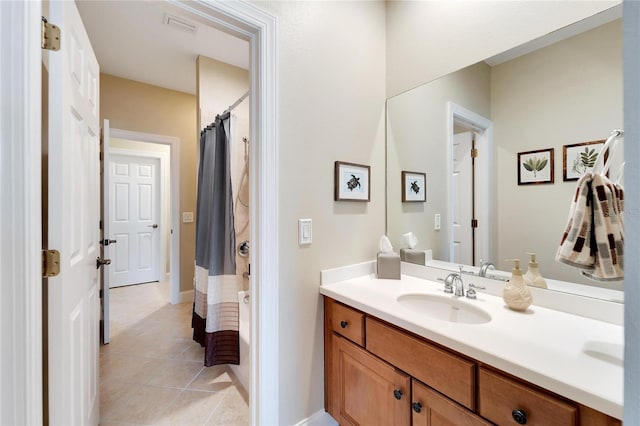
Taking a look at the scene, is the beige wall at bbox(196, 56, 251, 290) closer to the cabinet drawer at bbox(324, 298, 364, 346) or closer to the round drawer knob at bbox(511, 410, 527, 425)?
the cabinet drawer at bbox(324, 298, 364, 346)

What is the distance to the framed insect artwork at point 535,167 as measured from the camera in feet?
3.84

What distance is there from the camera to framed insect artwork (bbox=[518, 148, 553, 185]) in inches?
46.1

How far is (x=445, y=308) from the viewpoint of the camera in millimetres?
1298

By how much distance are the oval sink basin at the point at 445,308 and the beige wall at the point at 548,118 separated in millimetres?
307

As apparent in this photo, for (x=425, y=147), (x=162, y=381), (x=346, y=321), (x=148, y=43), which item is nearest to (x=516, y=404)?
(x=346, y=321)

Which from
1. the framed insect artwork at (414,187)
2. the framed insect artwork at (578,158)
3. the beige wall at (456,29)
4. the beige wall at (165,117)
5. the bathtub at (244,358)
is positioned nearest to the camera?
the framed insect artwork at (578,158)

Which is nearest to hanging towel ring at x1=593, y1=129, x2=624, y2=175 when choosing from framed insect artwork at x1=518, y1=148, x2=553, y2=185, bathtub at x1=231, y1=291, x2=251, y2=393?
framed insect artwork at x1=518, y1=148, x2=553, y2=185

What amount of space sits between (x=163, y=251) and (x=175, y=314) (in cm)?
184

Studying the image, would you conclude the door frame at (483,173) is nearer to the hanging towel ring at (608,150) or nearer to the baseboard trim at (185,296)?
the hanging towel ring at (608,150)

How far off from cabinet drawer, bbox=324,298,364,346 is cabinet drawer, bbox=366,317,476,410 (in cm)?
5

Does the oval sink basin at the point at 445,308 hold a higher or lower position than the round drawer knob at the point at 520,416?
higher

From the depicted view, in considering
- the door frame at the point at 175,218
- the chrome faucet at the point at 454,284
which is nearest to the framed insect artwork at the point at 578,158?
the chrome faucet at the point at 454,284

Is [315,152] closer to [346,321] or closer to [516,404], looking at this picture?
[346,321]
